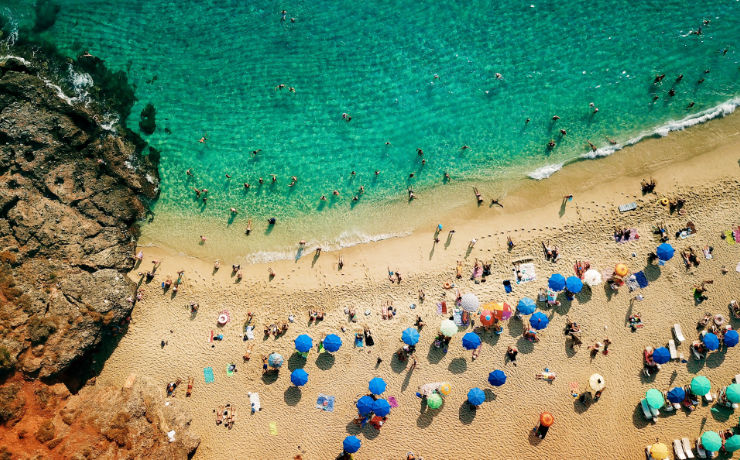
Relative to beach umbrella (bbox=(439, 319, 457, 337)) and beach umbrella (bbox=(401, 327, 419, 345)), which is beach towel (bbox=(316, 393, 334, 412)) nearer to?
beach umbrella (bbox=(401, 327, 419, 345))

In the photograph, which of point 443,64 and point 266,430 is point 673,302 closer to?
point 443,64

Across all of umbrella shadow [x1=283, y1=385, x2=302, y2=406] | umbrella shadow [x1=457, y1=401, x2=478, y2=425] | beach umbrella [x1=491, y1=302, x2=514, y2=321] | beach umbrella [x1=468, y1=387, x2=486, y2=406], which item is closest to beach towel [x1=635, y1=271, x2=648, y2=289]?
beach umbrella [x1=491, y1=302, x2=514, y2=321]

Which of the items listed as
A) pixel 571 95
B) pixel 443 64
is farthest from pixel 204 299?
pixel 571 95

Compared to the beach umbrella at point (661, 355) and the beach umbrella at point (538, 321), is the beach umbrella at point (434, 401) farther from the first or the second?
the beach umbrella at point (661, 355)

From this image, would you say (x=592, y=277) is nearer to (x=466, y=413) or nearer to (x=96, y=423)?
(x=466, y=413)

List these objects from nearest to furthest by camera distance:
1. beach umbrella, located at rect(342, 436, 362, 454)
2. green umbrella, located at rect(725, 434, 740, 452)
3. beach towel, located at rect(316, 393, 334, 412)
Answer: beach umbrella, located at rect(342, 436, 362, 454) < green umbrella, located at rect(725, 434, 740, 452) < beach towel, located at rect(316, 393, 334, 412)

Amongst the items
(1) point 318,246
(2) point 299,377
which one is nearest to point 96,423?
(2) point 299,377

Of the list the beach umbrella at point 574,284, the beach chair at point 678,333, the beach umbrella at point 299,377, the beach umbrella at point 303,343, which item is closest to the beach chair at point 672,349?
the beach chair at point 678,333
